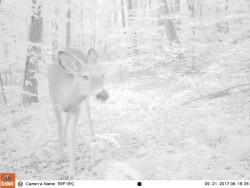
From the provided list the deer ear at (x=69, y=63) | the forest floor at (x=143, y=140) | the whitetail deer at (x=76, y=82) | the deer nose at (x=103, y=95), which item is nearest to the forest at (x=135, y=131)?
the forest floor at (x=143, y=140)

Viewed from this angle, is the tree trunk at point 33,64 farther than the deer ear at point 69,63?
Yes

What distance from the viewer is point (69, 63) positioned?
10.5 feet

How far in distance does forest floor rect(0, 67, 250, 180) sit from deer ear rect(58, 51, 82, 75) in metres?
0.87

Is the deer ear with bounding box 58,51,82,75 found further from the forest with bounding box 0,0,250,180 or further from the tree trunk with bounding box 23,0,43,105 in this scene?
the tree trunk with bounding box 23,0,43,105

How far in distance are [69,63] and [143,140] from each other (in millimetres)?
2706

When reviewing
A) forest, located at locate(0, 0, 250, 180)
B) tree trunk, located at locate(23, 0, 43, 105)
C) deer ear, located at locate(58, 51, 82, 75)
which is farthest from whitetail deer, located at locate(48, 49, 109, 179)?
tree trunk, located at locate(23, 0, 43, 105)

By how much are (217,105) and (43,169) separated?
461cm

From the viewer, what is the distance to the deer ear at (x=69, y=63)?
305 centimetres

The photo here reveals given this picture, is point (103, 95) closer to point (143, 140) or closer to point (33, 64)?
point (143, 140)

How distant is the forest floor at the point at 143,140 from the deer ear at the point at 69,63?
34.4 inches

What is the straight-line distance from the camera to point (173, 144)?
4.95 m

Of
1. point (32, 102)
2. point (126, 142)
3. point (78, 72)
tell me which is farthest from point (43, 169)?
point (32, 102)

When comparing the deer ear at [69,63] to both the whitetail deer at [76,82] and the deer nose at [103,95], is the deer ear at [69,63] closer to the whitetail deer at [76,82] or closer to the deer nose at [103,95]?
the whitetail deer at [76,82]

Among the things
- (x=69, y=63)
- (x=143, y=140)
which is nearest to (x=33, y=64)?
(x=143, y=140)
